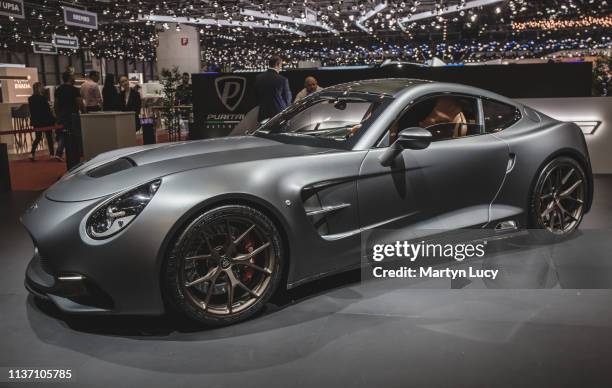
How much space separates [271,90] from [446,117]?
155 inches

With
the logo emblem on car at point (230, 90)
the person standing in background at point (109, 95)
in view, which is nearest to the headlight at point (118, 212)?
the logo emblem on car at point (230, 90)

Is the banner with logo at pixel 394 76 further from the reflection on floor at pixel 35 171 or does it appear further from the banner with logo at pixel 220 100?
the reflection on floor at pixel 35 171

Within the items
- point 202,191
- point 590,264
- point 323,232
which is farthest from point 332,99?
point 590,264

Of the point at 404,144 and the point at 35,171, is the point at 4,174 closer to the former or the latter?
the point at 35,171

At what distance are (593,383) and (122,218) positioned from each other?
2.34 meters

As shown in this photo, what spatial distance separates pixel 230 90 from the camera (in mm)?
11141

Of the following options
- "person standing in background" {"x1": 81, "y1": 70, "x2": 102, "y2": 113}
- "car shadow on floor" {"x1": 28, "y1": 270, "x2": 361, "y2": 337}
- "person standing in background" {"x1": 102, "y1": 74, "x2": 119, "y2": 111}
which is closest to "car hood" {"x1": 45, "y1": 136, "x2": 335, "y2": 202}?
"car shadow on floor" {"x1": 28, "y1": 270, "x2": 361, "y2": 337}

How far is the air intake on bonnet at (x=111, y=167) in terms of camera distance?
336cm

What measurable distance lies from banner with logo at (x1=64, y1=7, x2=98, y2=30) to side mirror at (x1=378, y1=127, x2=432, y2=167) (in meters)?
14.8

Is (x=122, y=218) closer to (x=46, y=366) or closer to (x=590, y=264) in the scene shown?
(x=46, y=366)

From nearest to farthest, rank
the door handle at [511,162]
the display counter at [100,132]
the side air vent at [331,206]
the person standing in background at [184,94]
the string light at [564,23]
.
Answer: the side air vent at [331,206] → the door handle at [511,162] → the display counter at [100,132] → the person standing in background at [184,94] → the string light at [564,23]

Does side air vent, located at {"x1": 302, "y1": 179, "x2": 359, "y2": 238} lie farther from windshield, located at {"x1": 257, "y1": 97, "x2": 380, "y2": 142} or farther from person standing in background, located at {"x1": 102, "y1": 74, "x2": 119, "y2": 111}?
person standing in background, located at {"x1": 102, "y1": 74, "x2": 119, "y2": 111}

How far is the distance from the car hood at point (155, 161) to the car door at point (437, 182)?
410mm

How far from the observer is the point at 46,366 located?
2727mm
